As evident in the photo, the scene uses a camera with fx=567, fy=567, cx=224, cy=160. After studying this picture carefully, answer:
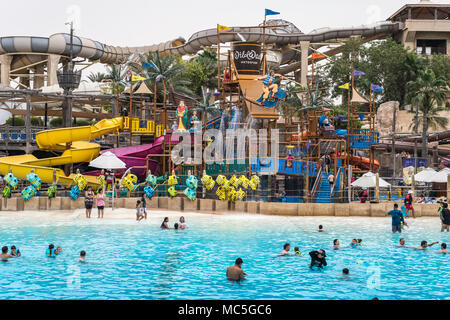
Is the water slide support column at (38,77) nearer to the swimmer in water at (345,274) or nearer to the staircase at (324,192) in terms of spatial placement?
the staircase at (324,192)

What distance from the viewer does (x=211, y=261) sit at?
17641 mm

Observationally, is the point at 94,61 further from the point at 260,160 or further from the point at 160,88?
the point at 260,160

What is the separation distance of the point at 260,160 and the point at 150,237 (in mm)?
10113

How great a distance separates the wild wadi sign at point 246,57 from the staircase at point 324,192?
921 cm

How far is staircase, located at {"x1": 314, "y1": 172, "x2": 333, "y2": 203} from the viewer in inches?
1161

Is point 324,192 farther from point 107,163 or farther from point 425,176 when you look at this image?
point 107,163

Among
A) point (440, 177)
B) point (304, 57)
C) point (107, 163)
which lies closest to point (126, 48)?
point (304, 57)

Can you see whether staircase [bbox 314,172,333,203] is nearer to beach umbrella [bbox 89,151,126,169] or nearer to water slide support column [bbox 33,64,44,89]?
beach umbrella [bbox 89,151,126,169]

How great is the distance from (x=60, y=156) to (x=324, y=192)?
1678 cm

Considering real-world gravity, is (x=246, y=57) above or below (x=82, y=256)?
above

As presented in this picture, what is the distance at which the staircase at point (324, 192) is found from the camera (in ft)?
96.7

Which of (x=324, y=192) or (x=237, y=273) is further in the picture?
(x=324, y=192)

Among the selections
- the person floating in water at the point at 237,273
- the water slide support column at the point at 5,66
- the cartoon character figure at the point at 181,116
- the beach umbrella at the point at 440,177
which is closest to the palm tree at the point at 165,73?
the cartoon character figure at the point at 181,116
